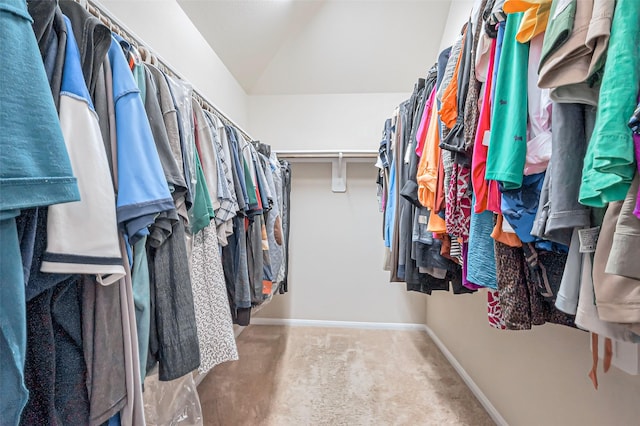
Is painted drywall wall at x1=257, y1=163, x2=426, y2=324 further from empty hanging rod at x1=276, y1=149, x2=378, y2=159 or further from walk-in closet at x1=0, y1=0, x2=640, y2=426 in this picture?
walk-in closet at x1=0, y1=0, x2=640, y2=426

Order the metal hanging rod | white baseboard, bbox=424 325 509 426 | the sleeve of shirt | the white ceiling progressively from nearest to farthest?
the sleeve of shirt → the metal hanging rod → white baseboard, bbox=424 325 509 426 → the white ceiling

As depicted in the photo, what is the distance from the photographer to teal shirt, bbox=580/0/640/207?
39cm

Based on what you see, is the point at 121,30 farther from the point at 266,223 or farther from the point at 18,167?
the point at 266,223

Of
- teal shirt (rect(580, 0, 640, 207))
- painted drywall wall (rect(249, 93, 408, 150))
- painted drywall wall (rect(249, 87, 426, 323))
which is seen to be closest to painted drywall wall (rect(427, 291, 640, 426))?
teal shirt (rect(580, 0, 640, 207))

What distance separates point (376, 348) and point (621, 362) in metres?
1.69

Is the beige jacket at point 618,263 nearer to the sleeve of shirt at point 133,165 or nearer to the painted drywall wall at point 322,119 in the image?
the sleeve of shirt at point 133,165

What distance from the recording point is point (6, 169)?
13.9 inches

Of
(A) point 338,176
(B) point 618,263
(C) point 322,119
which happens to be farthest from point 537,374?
(C) point 322,119

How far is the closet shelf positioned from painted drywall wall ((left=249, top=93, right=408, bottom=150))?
0.11 m

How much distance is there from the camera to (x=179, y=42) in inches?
60.8

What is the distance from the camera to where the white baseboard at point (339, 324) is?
2.68 metres

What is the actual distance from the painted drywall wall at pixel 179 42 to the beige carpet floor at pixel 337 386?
1.69 metres

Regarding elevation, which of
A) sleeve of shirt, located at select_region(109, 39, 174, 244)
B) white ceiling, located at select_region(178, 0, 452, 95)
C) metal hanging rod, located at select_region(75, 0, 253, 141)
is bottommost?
sleeve of shirt, located at select_region(109, 39, 174, 244)

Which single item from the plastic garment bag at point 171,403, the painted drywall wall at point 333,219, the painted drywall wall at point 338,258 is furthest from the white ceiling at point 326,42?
the plastic garment bag at point 171,403
